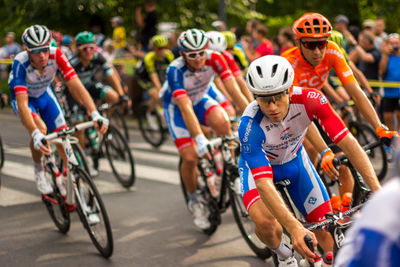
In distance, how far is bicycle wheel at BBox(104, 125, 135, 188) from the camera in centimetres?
858

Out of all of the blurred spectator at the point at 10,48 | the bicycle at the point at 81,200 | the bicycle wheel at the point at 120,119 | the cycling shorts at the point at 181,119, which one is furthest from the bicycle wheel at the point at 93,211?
the blurred spectator at the point at 10,48

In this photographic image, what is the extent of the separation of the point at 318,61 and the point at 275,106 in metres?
1.86

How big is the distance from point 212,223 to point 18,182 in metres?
4.14

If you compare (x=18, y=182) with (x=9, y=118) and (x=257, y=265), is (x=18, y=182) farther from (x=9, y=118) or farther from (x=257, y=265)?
(x=9, y=118)

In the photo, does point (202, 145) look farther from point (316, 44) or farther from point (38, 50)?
point (38, 50)

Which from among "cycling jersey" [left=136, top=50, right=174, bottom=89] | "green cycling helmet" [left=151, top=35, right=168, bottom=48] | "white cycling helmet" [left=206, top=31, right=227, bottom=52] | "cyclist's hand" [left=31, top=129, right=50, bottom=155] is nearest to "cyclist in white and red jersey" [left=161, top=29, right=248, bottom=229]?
"cyclist's hand" [left=31, top=129, right=50, bottom=155]

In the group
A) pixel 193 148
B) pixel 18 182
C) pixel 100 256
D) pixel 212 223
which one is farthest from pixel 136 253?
pixel 18 182

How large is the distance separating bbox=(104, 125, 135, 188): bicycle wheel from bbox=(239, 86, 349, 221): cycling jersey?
4.54 metres

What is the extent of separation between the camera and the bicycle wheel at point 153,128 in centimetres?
1180

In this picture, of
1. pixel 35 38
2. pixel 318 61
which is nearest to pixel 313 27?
pixel 318 61

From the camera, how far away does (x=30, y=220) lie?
7.01 m

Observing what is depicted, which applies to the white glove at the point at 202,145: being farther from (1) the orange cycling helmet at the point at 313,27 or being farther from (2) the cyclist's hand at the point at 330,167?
(2) the cyclist's hand at the point at 330,167

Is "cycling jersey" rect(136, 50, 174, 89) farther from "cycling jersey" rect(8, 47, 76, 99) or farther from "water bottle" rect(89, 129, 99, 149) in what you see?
"cycling jersey" rect(8, 47, 76, 99)

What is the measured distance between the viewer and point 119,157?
8.74 m
